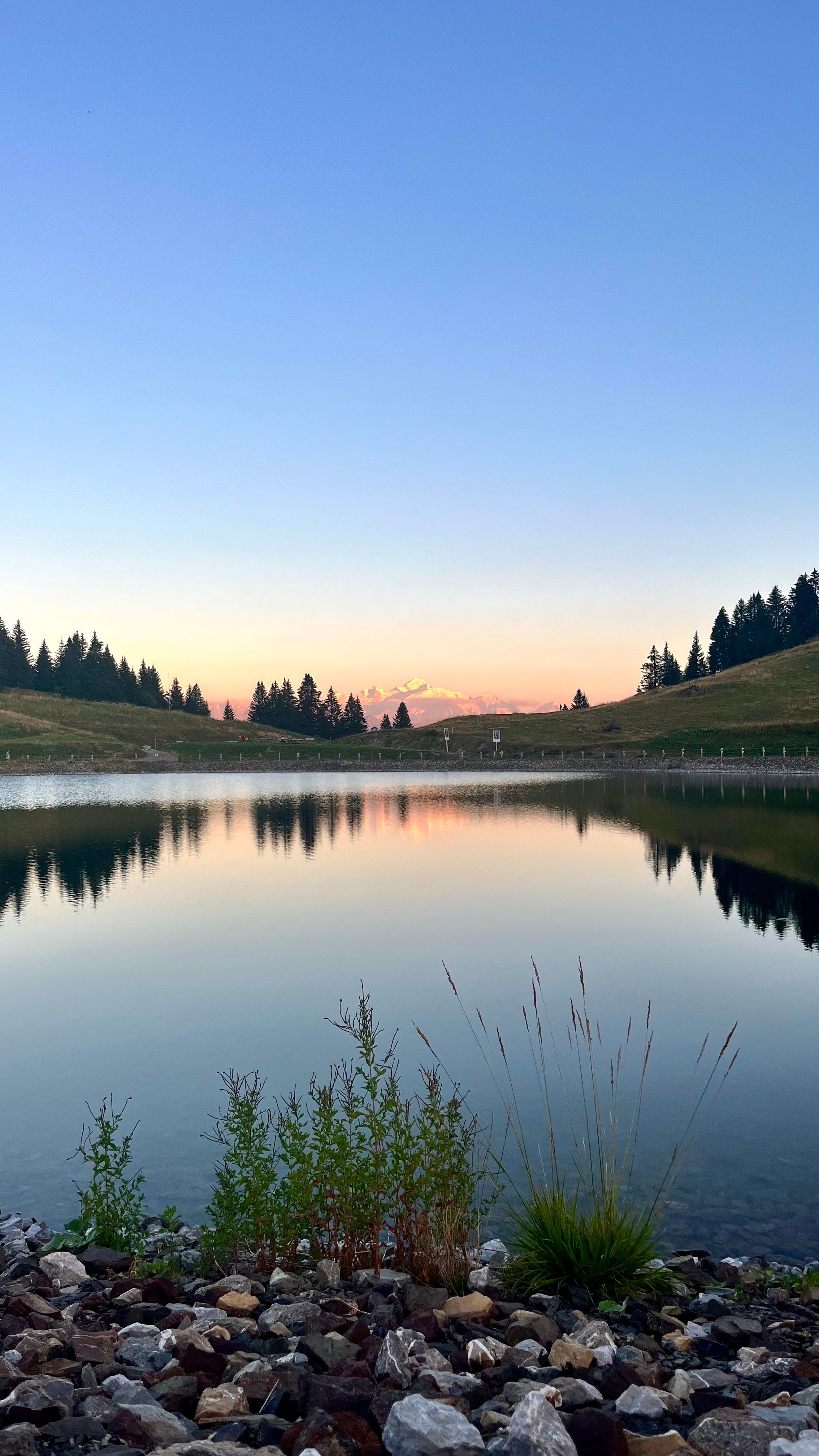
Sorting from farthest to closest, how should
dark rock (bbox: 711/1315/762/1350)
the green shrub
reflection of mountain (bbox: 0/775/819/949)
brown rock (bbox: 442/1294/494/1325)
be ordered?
reflection of mountain (bbox: 0/775/819/949), the green shrub, brown rock (bbox: 442/1294/494/1325), dark rock (bbox: 711/1315/762/1350)

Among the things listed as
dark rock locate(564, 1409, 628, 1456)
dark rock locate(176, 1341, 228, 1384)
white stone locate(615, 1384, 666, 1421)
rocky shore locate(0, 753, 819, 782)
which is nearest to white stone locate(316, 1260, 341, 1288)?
dark rock locate(176, 1341, 228, 1384)

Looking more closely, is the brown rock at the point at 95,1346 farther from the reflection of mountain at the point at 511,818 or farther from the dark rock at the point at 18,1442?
the reflection of mountain at the point at 511,818

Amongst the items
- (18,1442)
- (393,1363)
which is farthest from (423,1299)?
(18,1442)

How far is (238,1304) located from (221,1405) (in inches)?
81.4

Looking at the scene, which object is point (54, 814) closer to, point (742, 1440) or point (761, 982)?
point (761, 982)

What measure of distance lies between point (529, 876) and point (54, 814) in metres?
44.5

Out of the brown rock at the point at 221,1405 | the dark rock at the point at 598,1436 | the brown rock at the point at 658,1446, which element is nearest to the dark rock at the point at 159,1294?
the brown rock at the point at 221,1405

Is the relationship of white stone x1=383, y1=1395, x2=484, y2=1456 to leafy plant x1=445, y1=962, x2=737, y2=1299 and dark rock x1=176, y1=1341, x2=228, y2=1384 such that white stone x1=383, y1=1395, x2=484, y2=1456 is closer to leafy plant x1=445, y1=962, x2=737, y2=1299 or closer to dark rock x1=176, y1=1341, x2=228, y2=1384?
dark rock x1=176, y1=1341, x2=228, y2=1384

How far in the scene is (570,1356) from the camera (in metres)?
6.88

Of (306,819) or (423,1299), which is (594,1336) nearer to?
(423,1299)

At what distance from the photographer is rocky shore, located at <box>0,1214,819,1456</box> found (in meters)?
5.66

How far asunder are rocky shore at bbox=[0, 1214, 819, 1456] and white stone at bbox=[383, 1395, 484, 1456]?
11 mm

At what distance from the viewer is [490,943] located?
25109 mm

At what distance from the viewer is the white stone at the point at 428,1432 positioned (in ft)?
18.0
